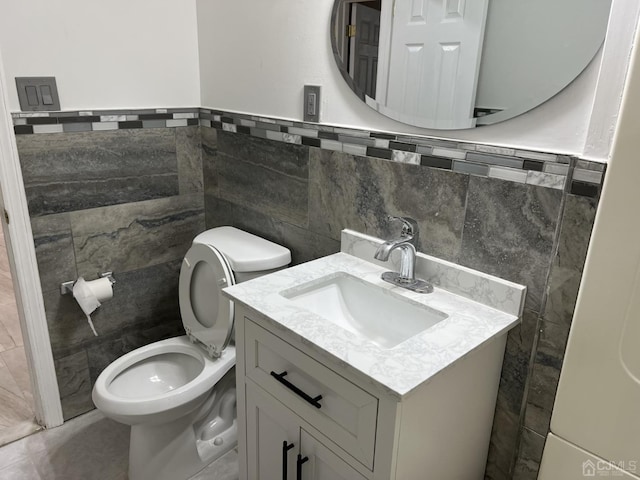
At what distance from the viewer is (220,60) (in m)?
1.93

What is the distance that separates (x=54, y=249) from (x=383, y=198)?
126cm

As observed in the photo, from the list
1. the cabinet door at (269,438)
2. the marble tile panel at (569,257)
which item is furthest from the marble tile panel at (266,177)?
the marble tile panel at (569,257)

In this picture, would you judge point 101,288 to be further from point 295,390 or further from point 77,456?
point 295,390

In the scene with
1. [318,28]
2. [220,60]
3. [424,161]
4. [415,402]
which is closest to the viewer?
[415,402]

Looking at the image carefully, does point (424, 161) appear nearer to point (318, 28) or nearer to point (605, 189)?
point (318, 28)

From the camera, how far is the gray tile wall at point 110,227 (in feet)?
5.79

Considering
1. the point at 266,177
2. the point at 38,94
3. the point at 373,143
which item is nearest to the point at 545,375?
the point at 373,143

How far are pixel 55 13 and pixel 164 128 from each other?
0.54 meters

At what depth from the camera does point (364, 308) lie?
1.42 meters

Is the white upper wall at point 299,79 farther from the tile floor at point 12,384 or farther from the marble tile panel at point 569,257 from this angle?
the tile floor at point 12,384

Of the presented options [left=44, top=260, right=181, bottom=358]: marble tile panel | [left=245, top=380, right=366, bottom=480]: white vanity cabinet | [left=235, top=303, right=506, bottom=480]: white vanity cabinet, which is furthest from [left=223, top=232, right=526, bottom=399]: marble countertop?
[left=44, top=260, right=181, bottom=358]: marble tile panel

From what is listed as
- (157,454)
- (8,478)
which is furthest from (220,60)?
(8,478)

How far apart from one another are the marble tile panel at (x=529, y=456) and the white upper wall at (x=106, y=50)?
177cm

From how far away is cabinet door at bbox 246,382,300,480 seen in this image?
1233mm
